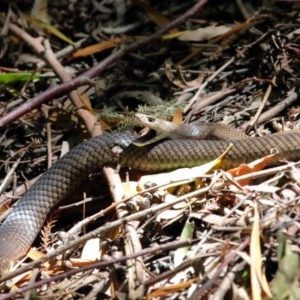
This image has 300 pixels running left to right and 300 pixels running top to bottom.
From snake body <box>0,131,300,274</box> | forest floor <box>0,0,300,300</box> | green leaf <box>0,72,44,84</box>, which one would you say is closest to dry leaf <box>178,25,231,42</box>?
forest floor <box>0,0,300,300</box>

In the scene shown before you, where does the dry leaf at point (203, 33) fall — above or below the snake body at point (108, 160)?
above

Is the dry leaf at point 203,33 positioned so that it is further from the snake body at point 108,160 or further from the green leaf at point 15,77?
the snake body at point 108,160

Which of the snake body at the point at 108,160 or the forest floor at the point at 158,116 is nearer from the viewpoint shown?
the forest floor at the point at 158,116

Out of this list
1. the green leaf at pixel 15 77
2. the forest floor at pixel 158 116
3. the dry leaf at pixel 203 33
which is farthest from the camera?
the dry leaf at pixel 203 33

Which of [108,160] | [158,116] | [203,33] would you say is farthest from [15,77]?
[203,33]

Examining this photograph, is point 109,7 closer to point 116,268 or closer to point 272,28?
point 272,28

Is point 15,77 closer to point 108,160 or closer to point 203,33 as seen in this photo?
point 108,160

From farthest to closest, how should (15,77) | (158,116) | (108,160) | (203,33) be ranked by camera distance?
(203,33) < (15,77) < (158,116) < (108,160)

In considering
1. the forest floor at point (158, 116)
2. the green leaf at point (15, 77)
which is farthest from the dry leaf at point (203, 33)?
the green leaf at point (15, 77)

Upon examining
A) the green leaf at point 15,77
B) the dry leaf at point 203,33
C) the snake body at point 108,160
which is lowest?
the snake body at point 108,160

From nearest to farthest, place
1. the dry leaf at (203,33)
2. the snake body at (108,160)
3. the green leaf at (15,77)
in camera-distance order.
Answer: the snake body at (108,160) → the green leaf at (15,77) → the dry leaf at (203,33)
